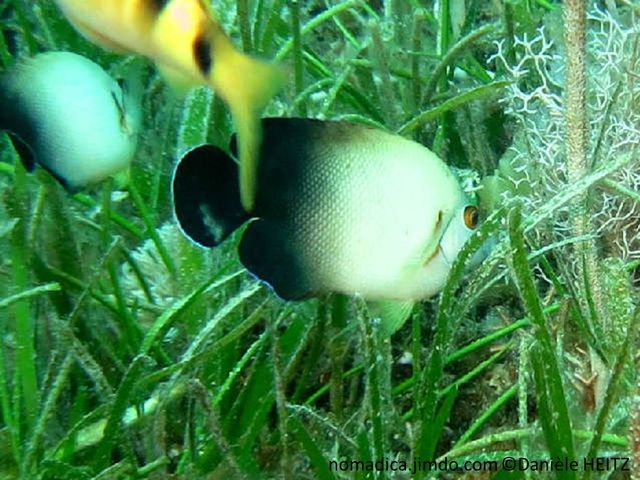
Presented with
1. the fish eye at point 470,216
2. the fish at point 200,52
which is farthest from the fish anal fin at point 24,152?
the fish eye at point 470,216

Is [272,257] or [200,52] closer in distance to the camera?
[200,52]

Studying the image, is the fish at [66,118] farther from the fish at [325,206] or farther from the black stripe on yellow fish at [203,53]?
the black stripe on yellow fish at [203,53]

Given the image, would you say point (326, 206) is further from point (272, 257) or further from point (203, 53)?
point (203, 53)

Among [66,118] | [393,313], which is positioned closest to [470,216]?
[393,313]

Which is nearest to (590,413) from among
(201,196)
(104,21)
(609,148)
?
(609,148)

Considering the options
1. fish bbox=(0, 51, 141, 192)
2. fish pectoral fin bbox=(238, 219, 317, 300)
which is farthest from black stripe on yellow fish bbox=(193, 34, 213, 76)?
fish bbox=(0, 51, 141, 192)

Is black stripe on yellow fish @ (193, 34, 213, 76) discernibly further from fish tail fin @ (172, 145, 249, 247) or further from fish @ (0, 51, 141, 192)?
fish @ (0, 51, 141, 192)
